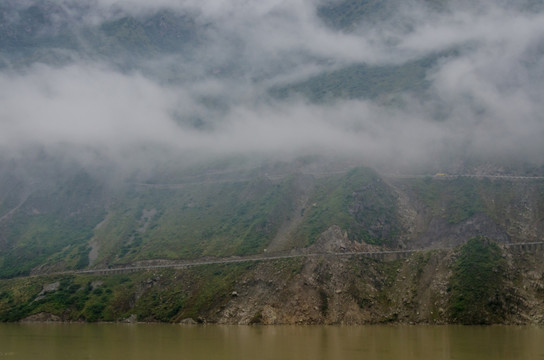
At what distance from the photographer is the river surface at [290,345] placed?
61.8m

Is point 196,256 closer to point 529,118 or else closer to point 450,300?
point 450,300

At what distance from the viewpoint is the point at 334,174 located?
655 ft

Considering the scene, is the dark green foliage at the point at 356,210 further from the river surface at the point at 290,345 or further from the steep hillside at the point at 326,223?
the river surface at the point at 290,345

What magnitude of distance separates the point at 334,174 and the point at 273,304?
87857mm

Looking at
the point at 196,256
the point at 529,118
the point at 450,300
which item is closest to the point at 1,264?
the point at 196,256

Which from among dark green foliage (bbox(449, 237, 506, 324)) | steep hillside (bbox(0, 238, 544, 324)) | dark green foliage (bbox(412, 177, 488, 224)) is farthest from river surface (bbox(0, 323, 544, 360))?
dark green foliage (bbox(412, 177, 488, 224))

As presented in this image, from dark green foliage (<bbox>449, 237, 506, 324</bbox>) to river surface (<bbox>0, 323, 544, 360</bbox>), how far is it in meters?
11.3

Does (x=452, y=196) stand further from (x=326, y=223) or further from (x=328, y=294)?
(x=328, y=294)

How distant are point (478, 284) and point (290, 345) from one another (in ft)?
189

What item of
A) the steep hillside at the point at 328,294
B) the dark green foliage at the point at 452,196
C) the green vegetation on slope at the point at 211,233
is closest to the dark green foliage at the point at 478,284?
the steep hillside at the point at 328,294

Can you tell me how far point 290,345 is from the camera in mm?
72375

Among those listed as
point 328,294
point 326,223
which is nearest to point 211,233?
point 326,223

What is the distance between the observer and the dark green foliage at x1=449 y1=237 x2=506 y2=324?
108m

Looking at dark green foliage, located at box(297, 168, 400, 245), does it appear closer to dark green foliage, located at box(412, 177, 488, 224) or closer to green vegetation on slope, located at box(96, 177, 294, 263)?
dark green foliage, located at box(412, 177, 488, 224)
